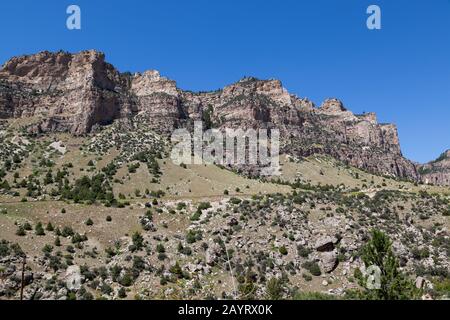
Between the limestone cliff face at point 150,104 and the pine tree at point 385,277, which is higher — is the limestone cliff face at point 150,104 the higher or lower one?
the higher one

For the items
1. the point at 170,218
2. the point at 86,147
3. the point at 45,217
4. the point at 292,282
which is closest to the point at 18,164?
the point at 86,147

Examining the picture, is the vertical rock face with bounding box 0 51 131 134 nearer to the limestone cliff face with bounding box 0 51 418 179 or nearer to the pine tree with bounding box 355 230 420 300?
the limestone cliff face with bounding box 0 51 418 179

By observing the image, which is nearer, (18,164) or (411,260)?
(411,260)

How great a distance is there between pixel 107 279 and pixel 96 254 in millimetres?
5501

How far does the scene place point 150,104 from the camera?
115 m

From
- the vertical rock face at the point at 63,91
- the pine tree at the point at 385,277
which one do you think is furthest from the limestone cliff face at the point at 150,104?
the pine tree at the point at 385,277

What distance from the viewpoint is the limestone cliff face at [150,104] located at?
103 m

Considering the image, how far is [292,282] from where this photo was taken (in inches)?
1578

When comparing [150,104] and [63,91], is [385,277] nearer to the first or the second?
[150,104]

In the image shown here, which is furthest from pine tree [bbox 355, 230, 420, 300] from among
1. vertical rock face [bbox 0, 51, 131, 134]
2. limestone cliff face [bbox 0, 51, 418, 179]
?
vertical rock face [bbox 0, 51, 131, 134]

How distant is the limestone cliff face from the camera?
4058 inches

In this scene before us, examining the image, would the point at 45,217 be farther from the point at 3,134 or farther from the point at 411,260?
the point at 3,134

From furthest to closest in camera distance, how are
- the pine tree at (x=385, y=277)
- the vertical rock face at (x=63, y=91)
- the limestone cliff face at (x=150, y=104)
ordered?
the limestone cliff face at (x=150, y=104) → the vertical rock face at (x=63, y=91) → the pine tree at (x=385, y=277)

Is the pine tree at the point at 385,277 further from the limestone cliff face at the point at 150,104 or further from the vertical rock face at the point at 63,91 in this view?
the vertical rock face at the point at 63,91
